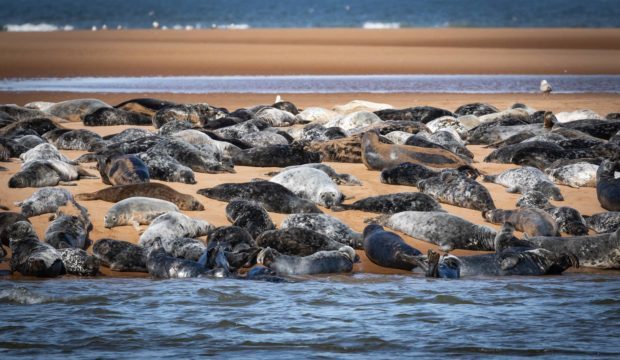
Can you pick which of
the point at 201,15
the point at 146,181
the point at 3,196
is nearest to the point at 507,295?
the point at 146,181

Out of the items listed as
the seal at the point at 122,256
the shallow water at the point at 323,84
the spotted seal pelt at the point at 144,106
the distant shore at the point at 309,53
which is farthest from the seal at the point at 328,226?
the distant shore at the point at 309,53

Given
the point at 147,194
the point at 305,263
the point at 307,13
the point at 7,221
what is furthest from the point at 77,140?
the point at 307,13

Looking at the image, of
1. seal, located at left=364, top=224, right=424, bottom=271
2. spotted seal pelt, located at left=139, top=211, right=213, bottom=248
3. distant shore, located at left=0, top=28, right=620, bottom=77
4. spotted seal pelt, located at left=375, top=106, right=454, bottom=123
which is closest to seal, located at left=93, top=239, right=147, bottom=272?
spotted seal pelt, located at left=139, top=211, right=213, bottom=248

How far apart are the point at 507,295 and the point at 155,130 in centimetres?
846

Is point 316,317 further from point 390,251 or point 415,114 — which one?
point 415,114

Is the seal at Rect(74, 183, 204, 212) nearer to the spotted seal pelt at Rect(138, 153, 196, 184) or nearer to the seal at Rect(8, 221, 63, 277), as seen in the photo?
the spotted seal pelt at Rect(138, 153, 196, 184)

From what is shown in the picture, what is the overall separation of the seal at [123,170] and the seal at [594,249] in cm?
418

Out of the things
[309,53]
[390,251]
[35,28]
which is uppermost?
[35,28]

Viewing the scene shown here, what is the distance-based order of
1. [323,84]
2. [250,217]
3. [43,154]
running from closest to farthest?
[250,217] < [43,154] < [323,84]

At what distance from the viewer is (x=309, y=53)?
116 ft

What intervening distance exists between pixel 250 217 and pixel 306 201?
81cm

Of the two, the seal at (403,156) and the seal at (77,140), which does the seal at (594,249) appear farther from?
the seal at (77,140)

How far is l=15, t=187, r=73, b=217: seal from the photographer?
29.8 ft

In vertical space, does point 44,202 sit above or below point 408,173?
below
